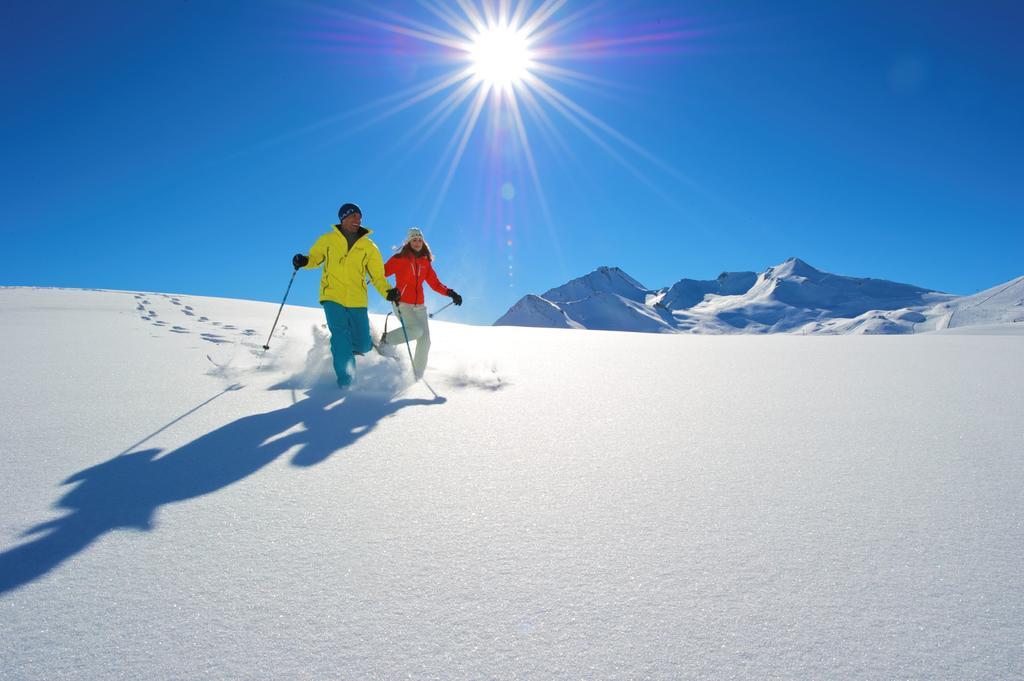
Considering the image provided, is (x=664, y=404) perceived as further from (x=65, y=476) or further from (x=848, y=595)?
(x=65, y=476)

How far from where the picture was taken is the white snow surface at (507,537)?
1.39 m

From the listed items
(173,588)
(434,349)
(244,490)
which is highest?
(434,349)

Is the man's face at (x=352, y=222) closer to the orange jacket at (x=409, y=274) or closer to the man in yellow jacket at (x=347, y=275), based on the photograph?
the man in yellow jacket at (x=347, y=275)

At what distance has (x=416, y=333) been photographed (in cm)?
660

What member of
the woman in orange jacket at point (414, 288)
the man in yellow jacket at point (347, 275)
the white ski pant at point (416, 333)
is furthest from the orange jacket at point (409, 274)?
the man in yellow jacket at point (347, 275)

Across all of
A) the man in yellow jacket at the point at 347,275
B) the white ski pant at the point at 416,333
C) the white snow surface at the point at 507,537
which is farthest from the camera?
the white ski pant at the point at 416,333

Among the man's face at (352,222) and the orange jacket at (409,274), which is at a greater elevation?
the man's face at (352,222)

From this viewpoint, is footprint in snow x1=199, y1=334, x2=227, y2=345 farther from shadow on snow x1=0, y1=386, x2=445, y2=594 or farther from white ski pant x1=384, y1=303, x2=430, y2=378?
shadow on snow x1=0, y1=386, x2=445, y2=594

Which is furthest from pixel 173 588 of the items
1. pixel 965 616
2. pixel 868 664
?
pixel 965 616

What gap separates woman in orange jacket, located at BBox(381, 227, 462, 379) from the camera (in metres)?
6.60

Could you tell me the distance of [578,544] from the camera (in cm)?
199

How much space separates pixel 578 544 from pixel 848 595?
91cm

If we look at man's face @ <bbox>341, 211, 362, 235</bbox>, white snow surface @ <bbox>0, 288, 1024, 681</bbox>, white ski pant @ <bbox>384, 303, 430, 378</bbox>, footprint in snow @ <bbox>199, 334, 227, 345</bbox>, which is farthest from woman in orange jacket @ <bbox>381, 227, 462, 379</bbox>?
footprint in snow @ <bbox>199, 334, 227, 345</bbox>

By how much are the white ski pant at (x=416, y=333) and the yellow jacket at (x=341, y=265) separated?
67cm
